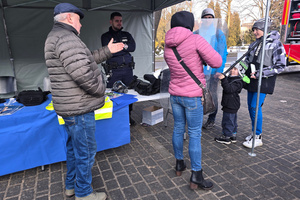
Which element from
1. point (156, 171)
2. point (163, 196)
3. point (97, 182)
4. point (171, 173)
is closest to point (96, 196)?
point (97, 182)

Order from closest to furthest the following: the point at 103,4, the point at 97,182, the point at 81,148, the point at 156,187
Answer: the point at 81,148 → the point at 156,187 → the point at 97,182 → the point at 103,4

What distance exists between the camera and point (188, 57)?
2002 mm

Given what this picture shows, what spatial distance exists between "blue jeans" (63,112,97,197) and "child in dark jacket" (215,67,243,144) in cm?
194

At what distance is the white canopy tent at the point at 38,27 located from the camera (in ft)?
16.0

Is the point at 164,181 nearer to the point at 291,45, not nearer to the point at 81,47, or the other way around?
the point at 81,47

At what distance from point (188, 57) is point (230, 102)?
151 cm

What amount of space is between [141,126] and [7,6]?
399 cm

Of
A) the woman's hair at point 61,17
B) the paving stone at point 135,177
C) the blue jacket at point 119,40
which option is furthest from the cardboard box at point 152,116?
the woman's hair at point 61,17

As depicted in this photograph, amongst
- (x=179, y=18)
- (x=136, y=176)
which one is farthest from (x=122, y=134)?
(x=179, y=18)

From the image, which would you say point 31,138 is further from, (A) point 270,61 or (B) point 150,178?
(A) point 270,61

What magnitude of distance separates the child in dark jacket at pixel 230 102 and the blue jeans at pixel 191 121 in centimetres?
102

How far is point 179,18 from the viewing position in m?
1.99

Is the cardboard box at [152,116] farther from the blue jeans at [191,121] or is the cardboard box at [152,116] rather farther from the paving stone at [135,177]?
the blue jeans at [191,121]

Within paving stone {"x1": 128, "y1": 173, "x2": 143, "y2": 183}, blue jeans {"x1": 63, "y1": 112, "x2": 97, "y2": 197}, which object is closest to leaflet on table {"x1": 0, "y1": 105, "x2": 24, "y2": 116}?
blue jeans {"x1": 63, "y1": 112, "x2": 97, "y2": 197}
